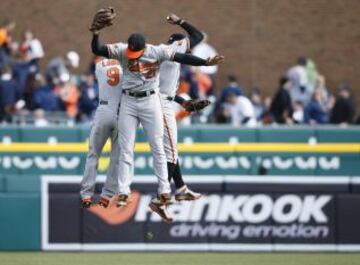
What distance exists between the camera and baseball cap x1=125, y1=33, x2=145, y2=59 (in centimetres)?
1522

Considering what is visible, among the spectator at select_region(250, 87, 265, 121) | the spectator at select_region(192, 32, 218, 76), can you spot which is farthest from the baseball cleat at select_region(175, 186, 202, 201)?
the spectator at select_region(192, 32, 218, 76)

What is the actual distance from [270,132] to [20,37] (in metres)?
10.1

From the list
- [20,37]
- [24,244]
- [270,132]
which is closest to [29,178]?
[24,244]

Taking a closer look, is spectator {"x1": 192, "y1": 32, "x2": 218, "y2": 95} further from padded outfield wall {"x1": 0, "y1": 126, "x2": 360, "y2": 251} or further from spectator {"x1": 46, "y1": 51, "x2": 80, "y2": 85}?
padded outfield wall {"x1": 0, "y1": 126, "x2": 360, "y2": 251}

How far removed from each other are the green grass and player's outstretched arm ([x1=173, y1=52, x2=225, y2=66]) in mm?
3119

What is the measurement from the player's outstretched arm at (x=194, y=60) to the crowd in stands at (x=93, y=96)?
9106mm

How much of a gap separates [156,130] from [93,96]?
445 inches

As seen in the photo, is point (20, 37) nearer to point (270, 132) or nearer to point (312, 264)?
point (270, 132)

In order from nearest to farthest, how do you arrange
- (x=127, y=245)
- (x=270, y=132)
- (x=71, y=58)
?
(x=127, y=245), (x=270, y=132), (x=71, y=58)

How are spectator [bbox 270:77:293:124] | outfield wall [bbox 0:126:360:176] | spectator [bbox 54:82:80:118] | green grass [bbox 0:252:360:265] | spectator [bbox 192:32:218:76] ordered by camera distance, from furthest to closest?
spectator [bbox 192:32:218:76], spectator [bbox 270:77:293:124], spectator [bbox 54:82:80:118], outfield wall [bbox 0:126:360:176], green grass [bbox 0:252:360:265]

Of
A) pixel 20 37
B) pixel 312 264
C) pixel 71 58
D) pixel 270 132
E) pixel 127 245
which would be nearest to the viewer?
pixel 312 264

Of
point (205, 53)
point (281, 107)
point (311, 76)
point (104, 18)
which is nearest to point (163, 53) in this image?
point (104, 18)

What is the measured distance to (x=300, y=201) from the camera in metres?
19.3

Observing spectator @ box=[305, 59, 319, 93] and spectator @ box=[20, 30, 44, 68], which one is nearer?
spectator @ box=[20, 30, 44, 68]
